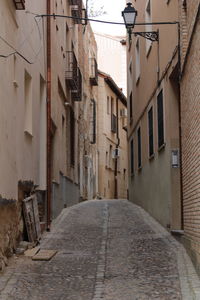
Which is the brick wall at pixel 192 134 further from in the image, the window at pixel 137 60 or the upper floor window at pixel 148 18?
the window at pixel 137 60

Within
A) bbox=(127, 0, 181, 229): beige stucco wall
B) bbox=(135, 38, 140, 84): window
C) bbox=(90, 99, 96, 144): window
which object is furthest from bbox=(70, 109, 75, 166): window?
bbox=(90, 99, 96, 144): window

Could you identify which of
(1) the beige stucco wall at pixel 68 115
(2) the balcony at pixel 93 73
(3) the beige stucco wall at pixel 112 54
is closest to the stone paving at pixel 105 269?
(1) the beige stucco wall at pixel 68 115

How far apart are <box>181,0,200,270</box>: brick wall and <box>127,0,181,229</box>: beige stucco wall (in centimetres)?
155

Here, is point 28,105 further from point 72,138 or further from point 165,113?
point 72,138

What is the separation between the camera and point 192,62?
786cm

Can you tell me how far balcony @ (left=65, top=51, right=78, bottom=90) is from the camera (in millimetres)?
17609

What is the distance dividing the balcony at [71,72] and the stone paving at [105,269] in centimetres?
687

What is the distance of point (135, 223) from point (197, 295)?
6.87 metres

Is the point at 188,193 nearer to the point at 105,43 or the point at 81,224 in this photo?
the point at 81,224

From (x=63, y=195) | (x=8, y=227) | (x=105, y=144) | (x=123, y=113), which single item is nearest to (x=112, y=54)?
(x=123, y=113)

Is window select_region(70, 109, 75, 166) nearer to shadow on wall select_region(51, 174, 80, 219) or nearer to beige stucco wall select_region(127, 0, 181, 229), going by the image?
shadow on wall select_region(51, 174, 80, 219)

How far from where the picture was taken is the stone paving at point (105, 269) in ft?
21.8

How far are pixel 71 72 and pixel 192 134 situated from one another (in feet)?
33.1

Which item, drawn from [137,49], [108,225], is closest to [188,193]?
[108,225]
